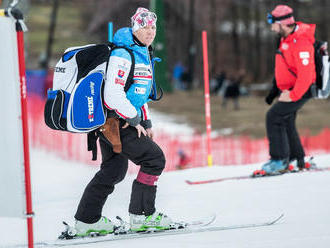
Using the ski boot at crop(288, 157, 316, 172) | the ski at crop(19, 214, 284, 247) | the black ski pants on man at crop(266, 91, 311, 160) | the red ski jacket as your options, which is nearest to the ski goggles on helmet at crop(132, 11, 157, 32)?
the ski at crop(19, 214, 284, 247)

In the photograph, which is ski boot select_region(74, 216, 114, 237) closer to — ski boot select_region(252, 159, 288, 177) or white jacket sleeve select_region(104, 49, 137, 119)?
white jacket sleeve select_region(104, 49, 137, 119)

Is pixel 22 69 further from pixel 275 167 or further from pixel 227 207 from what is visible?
pixel 275 167

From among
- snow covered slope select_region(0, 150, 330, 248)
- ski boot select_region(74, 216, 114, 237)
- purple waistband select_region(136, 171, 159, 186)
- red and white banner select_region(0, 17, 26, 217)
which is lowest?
snow covered slope select_region(0, 150, 330, 248)

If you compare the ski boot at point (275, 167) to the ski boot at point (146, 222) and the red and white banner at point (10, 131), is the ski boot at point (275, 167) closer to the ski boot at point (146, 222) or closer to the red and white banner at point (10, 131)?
the ski boot at point (146, 222)

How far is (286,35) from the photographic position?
20.5 ft

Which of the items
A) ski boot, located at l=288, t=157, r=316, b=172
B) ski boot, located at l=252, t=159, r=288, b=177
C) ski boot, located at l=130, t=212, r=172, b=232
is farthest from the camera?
ski boot, located at l=288, t=157, r=316, b=172

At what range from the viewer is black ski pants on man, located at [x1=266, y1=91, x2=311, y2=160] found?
Answer: 636 centimetres

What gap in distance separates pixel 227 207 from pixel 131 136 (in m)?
1.47

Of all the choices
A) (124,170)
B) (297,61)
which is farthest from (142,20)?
(297,61)

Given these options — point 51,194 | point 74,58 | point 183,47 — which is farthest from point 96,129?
point 183,47

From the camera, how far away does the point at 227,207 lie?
543cm

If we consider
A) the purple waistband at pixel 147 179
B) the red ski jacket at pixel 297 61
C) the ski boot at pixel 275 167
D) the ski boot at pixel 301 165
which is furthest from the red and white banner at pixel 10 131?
the ski boot at pixel 301 165

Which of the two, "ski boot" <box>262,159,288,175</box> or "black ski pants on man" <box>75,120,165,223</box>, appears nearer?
"black ski pants on man" <box>75,120,165,223</box>

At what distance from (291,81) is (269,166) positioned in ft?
3.08
